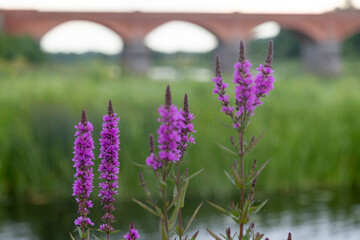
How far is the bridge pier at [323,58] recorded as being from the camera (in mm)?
42281

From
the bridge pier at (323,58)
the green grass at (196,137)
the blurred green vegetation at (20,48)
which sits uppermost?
the bridge pier at (323,58)

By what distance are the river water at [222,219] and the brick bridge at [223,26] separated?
27.5m

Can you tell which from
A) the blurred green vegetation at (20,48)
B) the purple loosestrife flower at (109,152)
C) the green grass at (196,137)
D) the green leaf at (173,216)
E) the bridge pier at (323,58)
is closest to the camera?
the green leaf at (173,216)

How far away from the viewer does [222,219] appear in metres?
7.15

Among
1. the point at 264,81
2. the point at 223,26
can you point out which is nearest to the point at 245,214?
the point at 264,81

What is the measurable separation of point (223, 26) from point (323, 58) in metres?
9.64

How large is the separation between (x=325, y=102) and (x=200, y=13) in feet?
91.3

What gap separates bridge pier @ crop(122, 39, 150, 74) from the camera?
37281mm

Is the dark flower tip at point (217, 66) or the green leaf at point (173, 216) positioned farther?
the dark flower tip at point (217, 66)

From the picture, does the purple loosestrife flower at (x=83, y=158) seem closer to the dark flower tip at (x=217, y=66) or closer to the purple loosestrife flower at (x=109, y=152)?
the purple loosestrife flower at (x=109, y=152)

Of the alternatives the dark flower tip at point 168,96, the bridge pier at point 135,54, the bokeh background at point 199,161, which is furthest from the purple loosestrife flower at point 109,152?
the bridge pier at point 135,54

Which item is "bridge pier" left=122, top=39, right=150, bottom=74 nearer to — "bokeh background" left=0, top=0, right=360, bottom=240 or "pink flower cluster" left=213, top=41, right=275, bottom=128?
"bokeh background" left=0, top=0, right=360, bottom=240

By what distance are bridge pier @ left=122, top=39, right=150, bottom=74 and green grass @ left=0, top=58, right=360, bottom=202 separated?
27926mm

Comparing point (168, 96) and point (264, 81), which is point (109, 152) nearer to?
point (168, 96)
